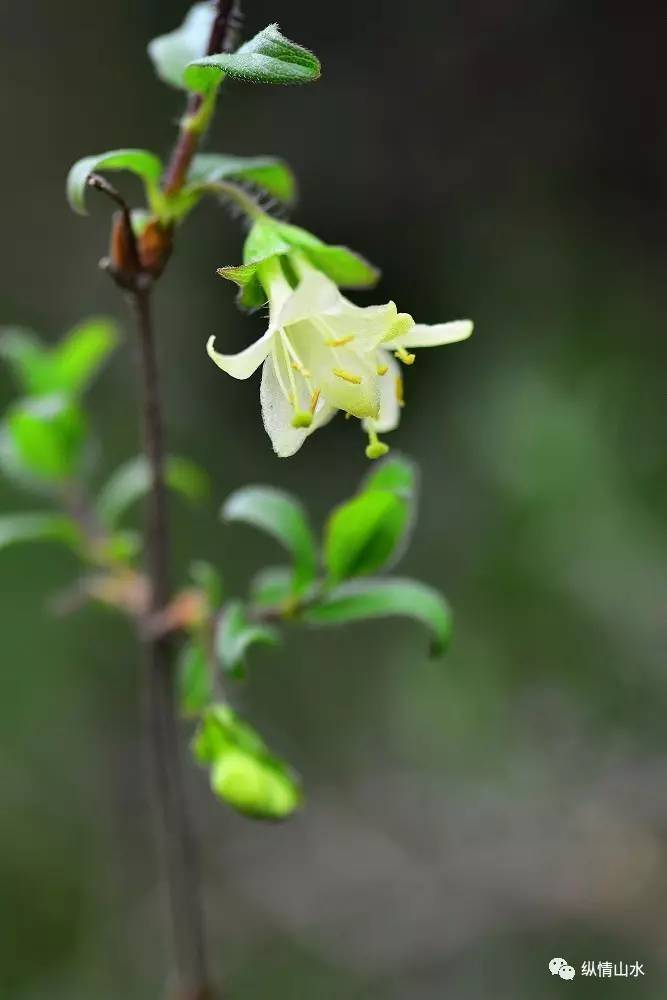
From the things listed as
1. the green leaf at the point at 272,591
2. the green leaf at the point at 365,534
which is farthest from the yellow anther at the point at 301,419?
the green leaf at the point at 272,591

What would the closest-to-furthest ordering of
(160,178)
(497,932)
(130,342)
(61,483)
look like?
1. (160,178)
2. (61,483)
3. (497,932)
4. (130,342)

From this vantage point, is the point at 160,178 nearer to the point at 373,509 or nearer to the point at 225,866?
the point at 373,509

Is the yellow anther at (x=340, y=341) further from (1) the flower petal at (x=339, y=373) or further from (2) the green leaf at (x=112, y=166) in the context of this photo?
(2) the green leaf at (x=112, y=166)

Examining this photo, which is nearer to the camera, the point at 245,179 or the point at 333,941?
the point at 245,179

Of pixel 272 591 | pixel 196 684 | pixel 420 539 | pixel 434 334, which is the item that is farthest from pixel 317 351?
pixel 420 539

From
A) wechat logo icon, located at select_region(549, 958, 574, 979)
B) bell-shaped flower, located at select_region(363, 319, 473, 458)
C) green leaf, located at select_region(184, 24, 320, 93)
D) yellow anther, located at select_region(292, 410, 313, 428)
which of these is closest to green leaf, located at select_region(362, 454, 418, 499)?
bell-shaped flower, located at select_region(363, 319, 473, 458)

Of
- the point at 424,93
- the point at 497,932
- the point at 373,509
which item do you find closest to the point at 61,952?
the point at 497,932

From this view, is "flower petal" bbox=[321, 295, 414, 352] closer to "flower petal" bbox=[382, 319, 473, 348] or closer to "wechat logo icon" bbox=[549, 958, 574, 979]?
"flower petal" bbox=[382, 319, 473, 348]
